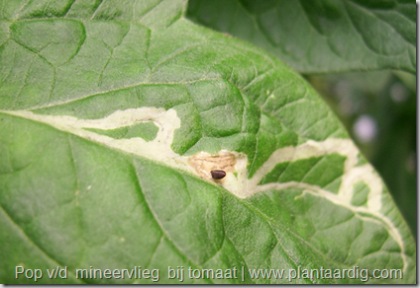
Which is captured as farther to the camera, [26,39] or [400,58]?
[400,58]

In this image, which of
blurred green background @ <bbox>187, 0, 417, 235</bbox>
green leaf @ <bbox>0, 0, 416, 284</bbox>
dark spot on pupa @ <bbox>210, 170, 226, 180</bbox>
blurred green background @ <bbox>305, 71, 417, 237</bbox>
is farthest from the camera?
blurred green background @ <bbox>305, 71, 417, 237</bbox>

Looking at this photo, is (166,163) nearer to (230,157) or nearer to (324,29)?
→ (230,157)

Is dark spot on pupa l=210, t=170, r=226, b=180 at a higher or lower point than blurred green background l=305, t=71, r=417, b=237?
higher

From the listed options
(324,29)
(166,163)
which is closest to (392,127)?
(324,29)

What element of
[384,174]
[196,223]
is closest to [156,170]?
[196,223]

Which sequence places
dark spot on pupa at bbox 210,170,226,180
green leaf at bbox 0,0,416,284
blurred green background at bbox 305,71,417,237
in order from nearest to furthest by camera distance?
A: green leaf at bbox 0,0,416,284, dark spot on pupa at bbox 210,170,226,180, blurred green background at bbox 305,71,417,237

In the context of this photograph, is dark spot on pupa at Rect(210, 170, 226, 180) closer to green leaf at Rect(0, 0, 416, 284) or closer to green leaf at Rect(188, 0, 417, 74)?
green leaf at Rect(0, 0, 416, 284)

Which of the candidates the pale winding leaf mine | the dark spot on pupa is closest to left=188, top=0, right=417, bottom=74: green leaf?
the pale winding leaf mine

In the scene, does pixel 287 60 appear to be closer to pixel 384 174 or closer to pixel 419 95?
pixel 419 95
